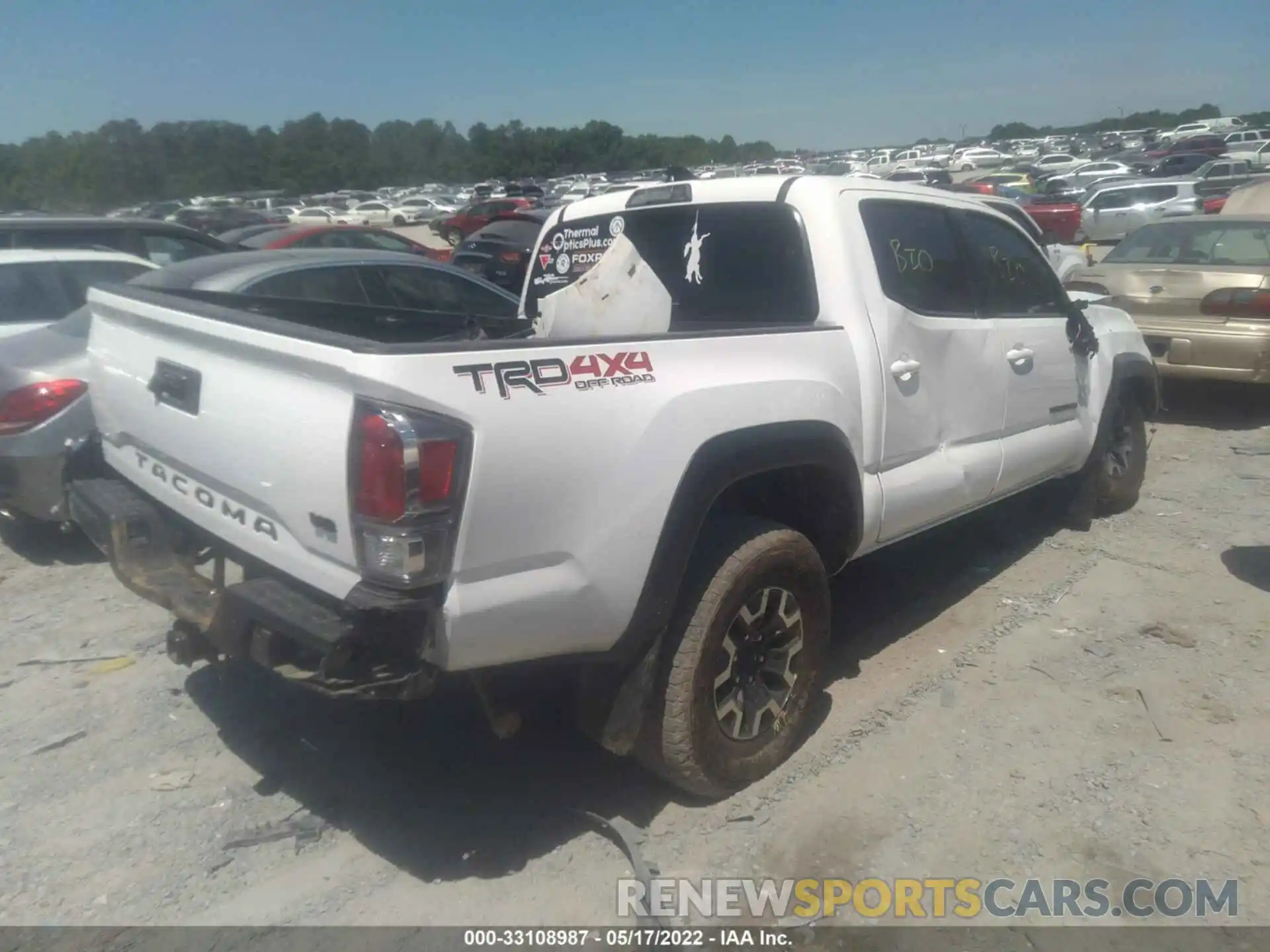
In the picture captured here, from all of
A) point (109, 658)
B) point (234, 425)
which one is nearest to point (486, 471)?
point (234, 425)

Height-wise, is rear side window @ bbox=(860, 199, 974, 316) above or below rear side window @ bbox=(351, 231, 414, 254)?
above

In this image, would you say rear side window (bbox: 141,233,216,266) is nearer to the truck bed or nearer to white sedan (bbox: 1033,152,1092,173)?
the truck bed

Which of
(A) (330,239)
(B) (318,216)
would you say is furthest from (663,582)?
(B) (318,216)

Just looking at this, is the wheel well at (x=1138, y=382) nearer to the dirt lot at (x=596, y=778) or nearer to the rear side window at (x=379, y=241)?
the dirt lot at (x=596, y=778)

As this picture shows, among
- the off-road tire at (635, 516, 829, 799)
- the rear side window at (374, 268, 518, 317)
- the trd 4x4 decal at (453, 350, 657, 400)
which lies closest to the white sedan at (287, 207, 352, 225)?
the rear side window at (374, 268, 518, 317)

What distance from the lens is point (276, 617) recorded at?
2596mm

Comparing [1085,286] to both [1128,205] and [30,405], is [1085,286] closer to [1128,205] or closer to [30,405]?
[30,405]

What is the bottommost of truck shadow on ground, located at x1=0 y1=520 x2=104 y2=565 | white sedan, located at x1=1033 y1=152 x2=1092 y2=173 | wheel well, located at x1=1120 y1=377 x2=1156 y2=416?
truck shadow on ground, located at x1=0 y1=520 x2=104 y2=565

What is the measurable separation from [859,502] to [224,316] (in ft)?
7.36

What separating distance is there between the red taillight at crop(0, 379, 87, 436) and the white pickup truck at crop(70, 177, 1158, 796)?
1552 millimetres

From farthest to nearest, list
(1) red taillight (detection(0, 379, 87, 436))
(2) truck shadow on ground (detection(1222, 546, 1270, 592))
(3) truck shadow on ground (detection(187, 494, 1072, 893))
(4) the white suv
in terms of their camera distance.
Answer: (4) the white suv → (2) truck shadow on ground (detection(1222, 546, 1270, 592)) → (1) red taillight (detection(0, 379, 87, 436)) → (3) truck shadow on ground (detection(187, 494, 1072, 893))

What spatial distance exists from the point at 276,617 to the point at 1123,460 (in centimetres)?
520

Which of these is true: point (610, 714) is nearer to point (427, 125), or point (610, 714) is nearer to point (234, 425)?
point (234, 425)

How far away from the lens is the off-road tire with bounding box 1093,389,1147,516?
5902mm
